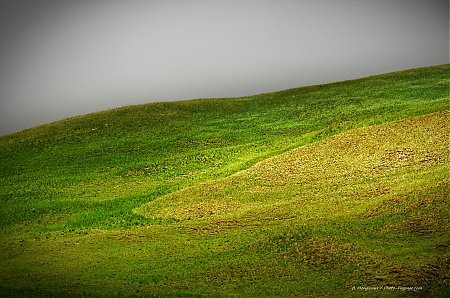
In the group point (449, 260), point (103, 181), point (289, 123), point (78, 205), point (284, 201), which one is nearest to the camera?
point (449, 260)

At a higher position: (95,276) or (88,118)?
(88,118)

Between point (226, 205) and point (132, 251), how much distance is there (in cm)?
792

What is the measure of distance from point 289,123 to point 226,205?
2281 cm

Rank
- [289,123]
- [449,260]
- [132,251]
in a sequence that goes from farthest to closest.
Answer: [289,123] < [132,251] < [449,260]

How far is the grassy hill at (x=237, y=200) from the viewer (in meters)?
25.0

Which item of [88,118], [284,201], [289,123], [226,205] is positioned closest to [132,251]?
[226,205]

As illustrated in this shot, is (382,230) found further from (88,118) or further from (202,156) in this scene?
(88,118)

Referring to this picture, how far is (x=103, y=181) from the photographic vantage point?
45812 mm

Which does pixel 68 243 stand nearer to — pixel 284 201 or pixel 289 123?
pixel 284 201

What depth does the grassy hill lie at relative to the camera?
81.9 ft

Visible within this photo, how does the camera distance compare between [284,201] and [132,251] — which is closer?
[132,251]

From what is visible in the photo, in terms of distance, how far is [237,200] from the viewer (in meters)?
36.4

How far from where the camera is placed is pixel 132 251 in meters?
29.7

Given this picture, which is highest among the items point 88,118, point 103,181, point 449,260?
point 88,118
